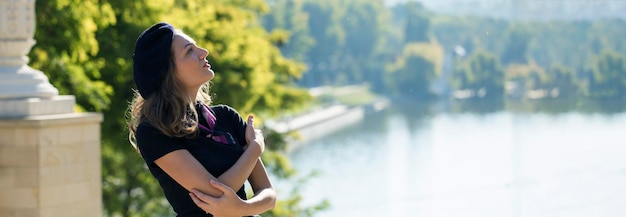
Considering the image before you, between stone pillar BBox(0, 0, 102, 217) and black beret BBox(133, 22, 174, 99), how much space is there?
3842mm

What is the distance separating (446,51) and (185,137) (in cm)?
1979

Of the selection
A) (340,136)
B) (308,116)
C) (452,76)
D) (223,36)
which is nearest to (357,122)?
(340,136)

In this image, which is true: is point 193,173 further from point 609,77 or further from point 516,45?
point 516,45

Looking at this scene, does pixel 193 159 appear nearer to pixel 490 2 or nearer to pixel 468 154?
pixel 490 2

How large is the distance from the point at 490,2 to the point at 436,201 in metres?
5.49

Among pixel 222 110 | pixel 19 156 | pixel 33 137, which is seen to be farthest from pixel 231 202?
pixel 19 156

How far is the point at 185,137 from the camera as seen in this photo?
9.08 ft

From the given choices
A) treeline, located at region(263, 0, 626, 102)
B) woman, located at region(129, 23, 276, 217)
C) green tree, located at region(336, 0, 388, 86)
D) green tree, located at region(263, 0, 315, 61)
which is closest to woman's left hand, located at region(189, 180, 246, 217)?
woman, located at region(129, 23, 276, 217)

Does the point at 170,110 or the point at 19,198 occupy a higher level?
the point at 170,110

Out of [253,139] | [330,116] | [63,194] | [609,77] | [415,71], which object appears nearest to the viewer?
[253,139]

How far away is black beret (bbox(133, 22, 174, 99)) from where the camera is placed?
9.07ft

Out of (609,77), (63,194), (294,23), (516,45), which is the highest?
(294,23)

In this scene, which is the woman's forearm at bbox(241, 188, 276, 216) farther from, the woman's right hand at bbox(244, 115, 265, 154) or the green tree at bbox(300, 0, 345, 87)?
the green tree at bbox(300, 0, 345, 87)

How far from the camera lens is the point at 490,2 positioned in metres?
15.3
